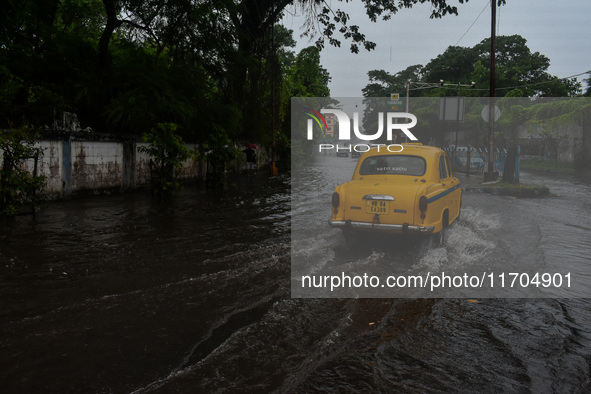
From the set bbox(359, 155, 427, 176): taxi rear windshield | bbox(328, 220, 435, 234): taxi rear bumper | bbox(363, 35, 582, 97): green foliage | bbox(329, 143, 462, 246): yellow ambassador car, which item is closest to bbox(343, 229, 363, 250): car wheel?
bbox(329, 143, 462, 246): yellow ambassador car

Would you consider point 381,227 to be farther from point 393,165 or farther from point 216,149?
point 216,149

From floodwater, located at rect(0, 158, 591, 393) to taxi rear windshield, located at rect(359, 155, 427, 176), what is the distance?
1326 millimetres

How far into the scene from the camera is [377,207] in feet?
24.8

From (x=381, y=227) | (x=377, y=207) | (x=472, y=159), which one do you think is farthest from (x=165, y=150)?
(x=472, y=159)

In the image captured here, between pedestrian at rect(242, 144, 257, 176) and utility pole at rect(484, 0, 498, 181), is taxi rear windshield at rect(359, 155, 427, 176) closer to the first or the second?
utility pole at rect(484, 0, 498, 181)

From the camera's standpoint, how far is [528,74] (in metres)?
53.6

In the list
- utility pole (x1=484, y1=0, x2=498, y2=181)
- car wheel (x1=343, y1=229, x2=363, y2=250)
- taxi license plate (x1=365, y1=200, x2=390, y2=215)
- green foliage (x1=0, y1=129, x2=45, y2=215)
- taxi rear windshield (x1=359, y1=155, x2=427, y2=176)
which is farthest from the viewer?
utility pole (x1=484, y1=0, x2=498, y2=181)

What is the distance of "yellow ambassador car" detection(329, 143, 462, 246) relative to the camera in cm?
737

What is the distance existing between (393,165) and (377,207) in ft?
4.42

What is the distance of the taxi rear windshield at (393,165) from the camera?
842 cm

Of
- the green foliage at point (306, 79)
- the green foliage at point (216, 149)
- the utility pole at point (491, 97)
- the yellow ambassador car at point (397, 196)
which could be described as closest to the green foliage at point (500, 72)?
the green foliage at point (306, 79)

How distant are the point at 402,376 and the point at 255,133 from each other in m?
23.7

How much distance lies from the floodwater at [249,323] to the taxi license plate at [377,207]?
68 cm

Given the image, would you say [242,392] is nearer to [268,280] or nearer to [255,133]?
[268,280]
